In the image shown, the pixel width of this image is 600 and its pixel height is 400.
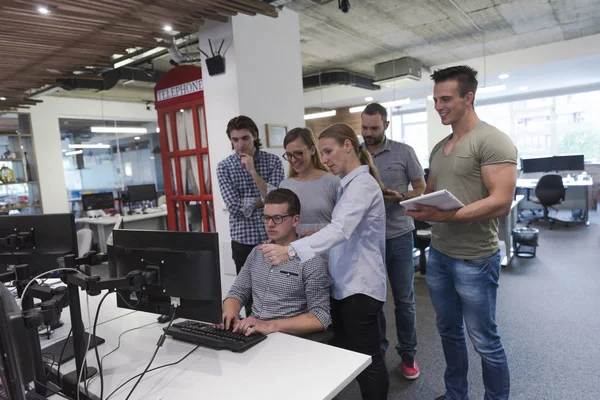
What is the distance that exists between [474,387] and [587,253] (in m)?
4.21

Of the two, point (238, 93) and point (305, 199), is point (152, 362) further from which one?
point (238, 93)

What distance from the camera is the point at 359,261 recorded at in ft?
5.70

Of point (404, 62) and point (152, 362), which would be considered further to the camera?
point (404, 62)

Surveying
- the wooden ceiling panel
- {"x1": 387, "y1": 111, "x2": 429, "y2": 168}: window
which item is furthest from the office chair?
{"x1": 387, "y1": 111, "x2": 429, "y2": 168}: window

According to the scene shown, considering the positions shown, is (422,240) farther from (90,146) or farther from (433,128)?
(90,146)

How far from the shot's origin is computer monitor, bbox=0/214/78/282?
197cm

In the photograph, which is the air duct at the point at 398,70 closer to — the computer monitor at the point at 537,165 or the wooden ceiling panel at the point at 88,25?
the computer monitor at the point at 537,165

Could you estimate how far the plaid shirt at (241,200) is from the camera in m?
2.66

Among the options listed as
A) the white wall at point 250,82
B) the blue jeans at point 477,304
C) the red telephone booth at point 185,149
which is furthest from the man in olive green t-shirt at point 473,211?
the red telephone booth at point 185,149

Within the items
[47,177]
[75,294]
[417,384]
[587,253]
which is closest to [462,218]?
[417,384]

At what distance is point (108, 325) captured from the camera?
6.05 ft

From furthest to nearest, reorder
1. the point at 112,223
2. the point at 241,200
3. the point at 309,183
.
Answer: the point at 112,223, the point at 241,200, the point at 309,183

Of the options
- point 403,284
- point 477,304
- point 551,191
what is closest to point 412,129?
point 551,191

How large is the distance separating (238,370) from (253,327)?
9.8 inches
